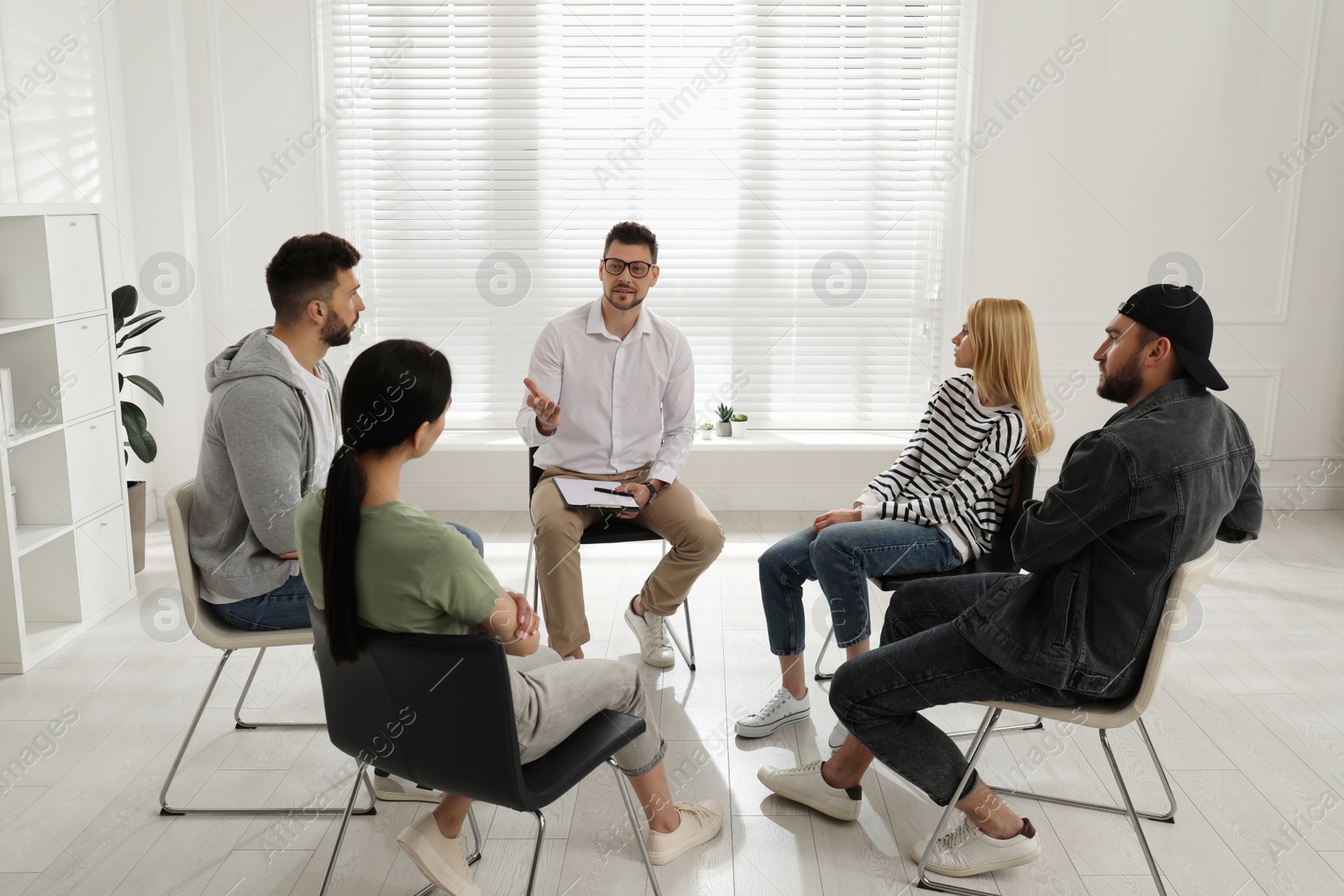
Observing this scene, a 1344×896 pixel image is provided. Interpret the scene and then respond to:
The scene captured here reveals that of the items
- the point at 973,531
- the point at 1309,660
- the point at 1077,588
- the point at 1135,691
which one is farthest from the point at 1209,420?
the point at 1309,660

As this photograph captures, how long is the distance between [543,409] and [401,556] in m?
1.50

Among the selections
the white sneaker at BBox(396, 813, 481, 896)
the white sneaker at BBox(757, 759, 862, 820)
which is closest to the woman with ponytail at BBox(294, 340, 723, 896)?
the white sneaker at BBox(396, 813, 481, 896)

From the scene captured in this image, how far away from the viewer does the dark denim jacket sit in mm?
1806

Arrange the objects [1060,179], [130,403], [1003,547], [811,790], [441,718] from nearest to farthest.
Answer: [441,718] < [811,790] < [1003,547] < [130,403] < [1060,179]

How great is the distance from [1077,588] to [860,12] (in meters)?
3.59

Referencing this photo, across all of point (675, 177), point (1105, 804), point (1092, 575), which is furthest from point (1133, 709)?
point (675, 177)

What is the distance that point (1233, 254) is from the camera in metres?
A: 4.75

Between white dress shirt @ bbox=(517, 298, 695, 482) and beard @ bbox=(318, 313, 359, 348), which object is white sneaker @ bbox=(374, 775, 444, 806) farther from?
white dress shirt @ bbox=(517, 298, 695, 482)

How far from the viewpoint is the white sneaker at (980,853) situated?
2133 mm

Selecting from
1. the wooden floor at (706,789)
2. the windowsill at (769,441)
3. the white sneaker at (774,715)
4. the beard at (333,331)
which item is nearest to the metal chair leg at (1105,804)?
the wooden floor at (706,789)

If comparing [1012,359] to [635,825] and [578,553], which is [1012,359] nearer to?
[578,553]

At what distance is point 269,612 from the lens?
2318 millimetres

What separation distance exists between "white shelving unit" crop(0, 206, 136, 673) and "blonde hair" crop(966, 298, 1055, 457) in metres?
2.73

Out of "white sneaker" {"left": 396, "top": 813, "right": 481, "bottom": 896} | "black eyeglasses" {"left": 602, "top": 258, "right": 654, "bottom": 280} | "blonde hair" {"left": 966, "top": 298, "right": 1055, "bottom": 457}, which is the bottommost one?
"white sneaker" {"left": 396, "top": 813, "right": 481, "bottom": 896}
